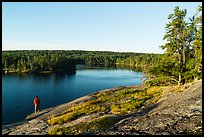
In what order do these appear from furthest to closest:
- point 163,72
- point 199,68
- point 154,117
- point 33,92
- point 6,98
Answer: point 33,92, point 6,98, point 163,72, point 199,68, point 154,117

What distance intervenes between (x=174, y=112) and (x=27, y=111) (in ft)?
111

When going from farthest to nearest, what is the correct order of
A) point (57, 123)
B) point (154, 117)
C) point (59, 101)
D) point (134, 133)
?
1. point (59, 101)
2. point (57, 123)
3. point (154, 117)
4. point (134, 133)

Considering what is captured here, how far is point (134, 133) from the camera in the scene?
48.9 feet

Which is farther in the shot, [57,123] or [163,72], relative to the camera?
[163,72]

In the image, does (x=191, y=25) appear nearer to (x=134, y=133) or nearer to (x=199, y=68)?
(x=199, y=68)

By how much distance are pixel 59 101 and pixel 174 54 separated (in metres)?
28.9

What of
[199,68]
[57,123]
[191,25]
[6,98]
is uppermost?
[191,25]

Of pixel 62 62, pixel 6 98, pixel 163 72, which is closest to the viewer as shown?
pixel 163 72

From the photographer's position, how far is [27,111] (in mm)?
45938

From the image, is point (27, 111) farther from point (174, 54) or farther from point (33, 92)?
point (174, 54)

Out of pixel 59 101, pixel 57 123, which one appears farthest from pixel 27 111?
pixel 57 123

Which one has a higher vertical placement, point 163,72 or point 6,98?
point 163,72

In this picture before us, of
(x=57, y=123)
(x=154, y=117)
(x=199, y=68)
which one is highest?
(x=199, y=68)

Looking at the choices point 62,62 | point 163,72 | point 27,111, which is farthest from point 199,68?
point 62,62
